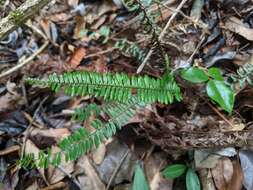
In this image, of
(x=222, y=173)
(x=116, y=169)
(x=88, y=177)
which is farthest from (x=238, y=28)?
(x=88, y=177)

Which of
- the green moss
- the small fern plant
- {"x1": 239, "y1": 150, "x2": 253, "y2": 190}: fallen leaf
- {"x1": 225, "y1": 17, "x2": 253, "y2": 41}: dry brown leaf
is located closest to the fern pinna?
the small fern plant

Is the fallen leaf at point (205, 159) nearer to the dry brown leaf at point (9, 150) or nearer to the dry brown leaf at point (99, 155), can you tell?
the dry brown leaf at point (99, 155)

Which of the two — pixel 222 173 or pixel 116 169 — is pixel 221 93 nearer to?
pixel 222 173

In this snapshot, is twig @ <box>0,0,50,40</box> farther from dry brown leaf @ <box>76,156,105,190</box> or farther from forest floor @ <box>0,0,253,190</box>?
dry brown leaf @ <box>76,156,105,190</box>

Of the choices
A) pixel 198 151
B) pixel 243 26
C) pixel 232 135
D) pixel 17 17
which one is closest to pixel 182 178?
Result: pixel 198 151

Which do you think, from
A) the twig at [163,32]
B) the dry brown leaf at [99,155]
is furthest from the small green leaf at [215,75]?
the dry brown leaf at [99,155]

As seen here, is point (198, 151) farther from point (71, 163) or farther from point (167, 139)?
point (71, 163)
